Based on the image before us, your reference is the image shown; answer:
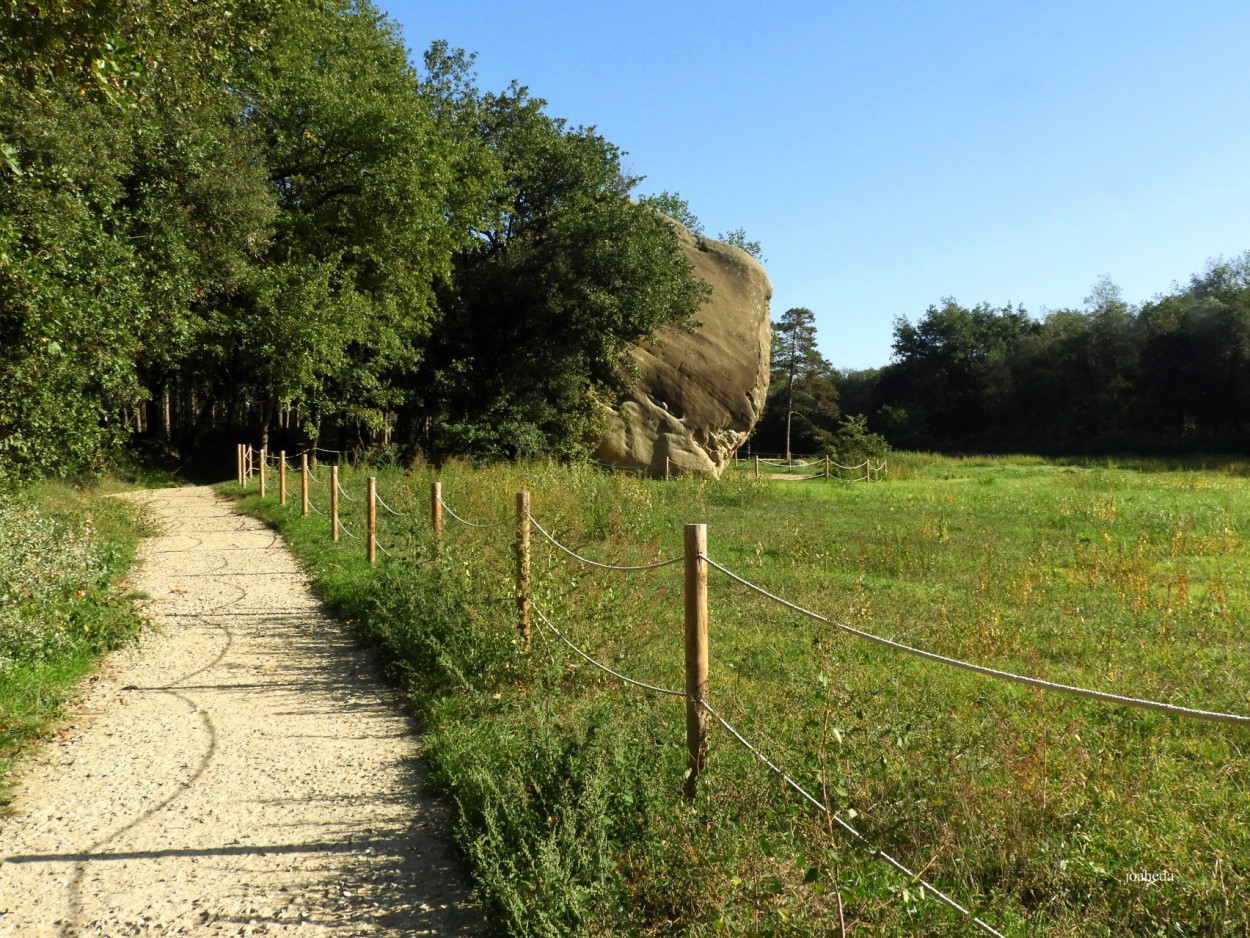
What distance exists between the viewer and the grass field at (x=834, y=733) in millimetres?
3355

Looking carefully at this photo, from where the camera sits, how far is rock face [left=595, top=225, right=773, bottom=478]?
28.0 metres

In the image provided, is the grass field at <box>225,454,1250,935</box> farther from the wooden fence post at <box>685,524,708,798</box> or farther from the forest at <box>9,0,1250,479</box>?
the forest at <box>9,0,1250,479</box>

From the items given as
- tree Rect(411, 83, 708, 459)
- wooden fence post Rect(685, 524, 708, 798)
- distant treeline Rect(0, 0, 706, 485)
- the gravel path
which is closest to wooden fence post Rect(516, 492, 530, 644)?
the gravel path

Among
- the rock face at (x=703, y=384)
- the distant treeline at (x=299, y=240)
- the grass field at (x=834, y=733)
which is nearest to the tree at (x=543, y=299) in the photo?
the distant treeline at (x=299, y=240)

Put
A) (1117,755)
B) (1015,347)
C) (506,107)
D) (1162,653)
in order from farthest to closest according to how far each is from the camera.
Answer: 1. (1015,347)
2. (506,107)
3. (1162,653)
4. (1117,755)

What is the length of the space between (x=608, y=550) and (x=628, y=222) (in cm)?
1873

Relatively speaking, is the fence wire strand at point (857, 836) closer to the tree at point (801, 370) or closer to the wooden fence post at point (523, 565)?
the wooden fence post at point (523, 565)

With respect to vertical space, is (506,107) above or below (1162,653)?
above

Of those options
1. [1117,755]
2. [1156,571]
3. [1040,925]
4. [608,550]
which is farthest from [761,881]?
[1156,571]

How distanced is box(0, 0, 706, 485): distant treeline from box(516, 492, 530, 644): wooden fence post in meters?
4.31

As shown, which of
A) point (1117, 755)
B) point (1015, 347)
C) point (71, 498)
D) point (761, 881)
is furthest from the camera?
point (1015, 347)

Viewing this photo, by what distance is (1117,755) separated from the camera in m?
5.19

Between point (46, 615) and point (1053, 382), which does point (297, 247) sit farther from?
point (1053, 382)

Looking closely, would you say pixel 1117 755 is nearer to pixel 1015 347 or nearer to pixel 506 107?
pixel 506 107
